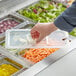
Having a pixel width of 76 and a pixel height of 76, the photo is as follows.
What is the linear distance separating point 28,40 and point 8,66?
0.91 ft

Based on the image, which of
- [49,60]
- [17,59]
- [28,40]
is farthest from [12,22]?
[49,60]

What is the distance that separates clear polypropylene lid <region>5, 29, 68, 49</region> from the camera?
2379 mm

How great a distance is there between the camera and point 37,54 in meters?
2.43

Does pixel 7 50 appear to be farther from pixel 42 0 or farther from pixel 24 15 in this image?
pixel 42 0

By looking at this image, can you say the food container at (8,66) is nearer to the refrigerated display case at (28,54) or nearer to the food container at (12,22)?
the refrigerated display case at (28,54)

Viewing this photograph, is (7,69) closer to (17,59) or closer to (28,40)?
(17,59)

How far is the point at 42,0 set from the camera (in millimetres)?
3332

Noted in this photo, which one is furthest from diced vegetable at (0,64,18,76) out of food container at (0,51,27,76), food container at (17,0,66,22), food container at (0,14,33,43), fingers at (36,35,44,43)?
food container at (17,0,66,22)

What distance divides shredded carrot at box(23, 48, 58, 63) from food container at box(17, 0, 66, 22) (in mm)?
544

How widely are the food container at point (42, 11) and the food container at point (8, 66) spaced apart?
0.69 metres

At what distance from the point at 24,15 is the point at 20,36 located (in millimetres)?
586

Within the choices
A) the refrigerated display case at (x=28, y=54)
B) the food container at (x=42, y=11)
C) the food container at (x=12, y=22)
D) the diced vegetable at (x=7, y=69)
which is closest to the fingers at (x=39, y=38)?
the refrigerated display case at (x=28, y=54)

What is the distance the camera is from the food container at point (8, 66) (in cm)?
228

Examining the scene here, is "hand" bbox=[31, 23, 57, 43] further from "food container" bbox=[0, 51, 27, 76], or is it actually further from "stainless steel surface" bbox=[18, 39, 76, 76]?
"food container" bbox=[0, 51, 27, 76]
